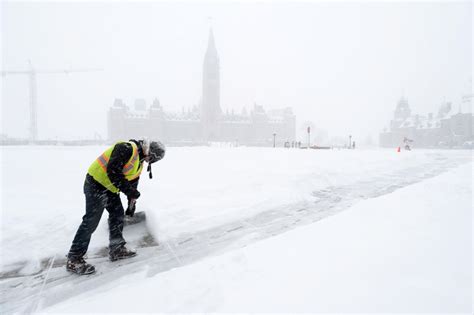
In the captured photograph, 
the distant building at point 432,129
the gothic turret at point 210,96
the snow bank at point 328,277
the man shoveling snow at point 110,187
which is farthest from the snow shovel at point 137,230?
the gothic turret at point 210,96

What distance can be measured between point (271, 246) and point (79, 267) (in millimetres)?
2495

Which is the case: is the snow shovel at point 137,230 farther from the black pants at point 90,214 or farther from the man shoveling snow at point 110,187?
the black pants at point 90,214

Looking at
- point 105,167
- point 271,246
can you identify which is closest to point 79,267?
point 105,167

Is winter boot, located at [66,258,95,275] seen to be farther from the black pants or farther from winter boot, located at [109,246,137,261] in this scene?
winter boot, located at [109,246,137,261]

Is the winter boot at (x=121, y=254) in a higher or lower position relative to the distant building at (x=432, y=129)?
lower

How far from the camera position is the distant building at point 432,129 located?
6581 cm

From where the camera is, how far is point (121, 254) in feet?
12.1

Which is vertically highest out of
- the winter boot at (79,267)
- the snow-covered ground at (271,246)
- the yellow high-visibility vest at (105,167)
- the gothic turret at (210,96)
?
the gothic turret at (210,96)

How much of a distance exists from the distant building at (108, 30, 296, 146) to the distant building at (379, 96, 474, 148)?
37.8 metres

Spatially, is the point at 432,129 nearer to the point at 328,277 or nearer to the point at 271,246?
the point at 271,246

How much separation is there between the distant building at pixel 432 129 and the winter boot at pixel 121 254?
7254 cm

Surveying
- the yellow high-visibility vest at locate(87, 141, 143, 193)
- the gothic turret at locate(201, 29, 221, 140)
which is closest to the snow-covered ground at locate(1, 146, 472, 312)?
the yellow high-visibility vest at locate(87, 141, 143, 193)

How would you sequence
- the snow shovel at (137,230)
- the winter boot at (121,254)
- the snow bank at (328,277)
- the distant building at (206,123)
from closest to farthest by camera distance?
1. the snow bank at (328,277)
2. the winter boot at (121,254)
3. the snow shovel at (137,230)
4. the distant building at (206,123)

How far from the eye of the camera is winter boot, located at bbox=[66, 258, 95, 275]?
3324 mm
